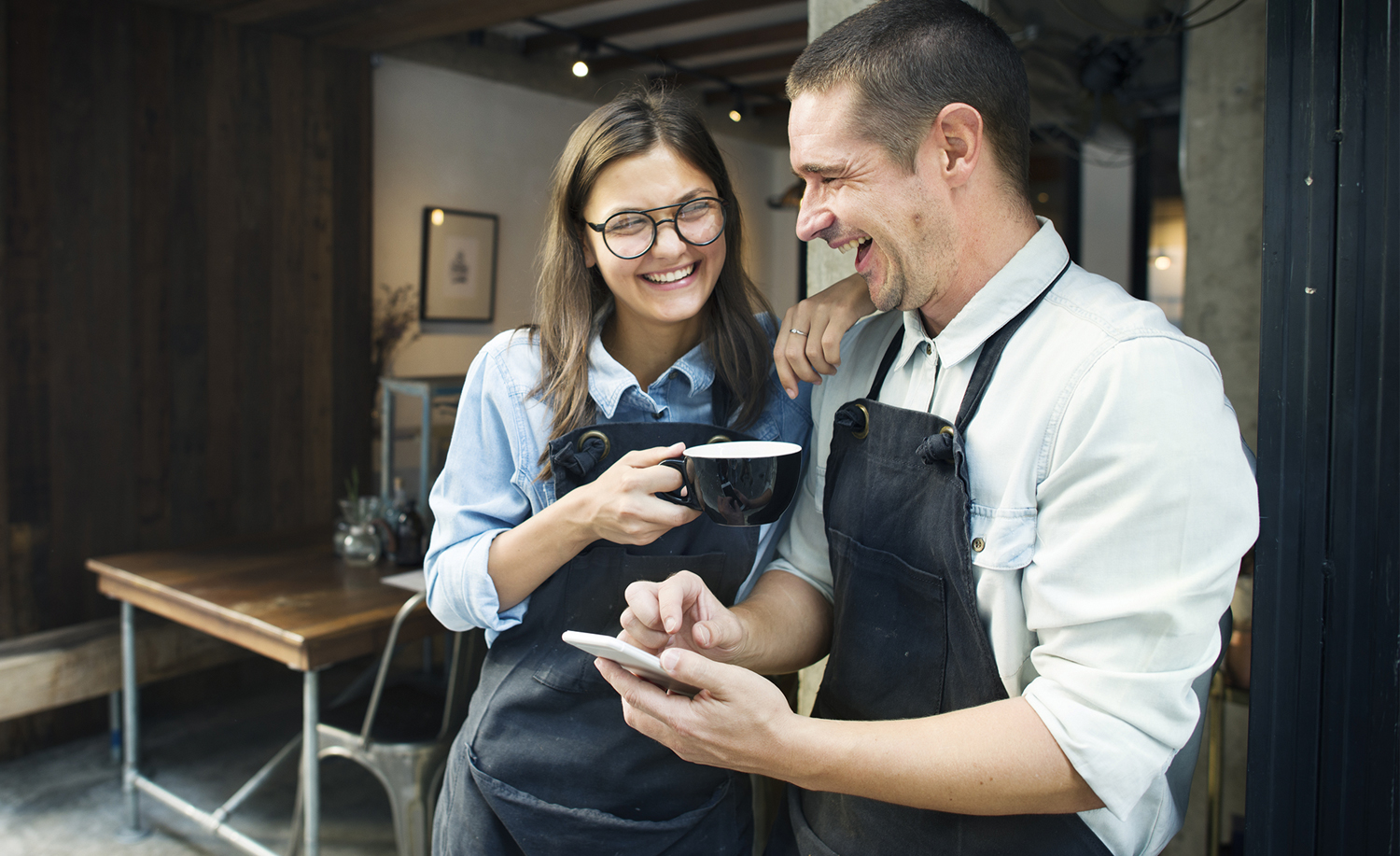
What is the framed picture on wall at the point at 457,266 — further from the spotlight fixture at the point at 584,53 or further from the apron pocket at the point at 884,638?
the apron pocket at the point at 884,638

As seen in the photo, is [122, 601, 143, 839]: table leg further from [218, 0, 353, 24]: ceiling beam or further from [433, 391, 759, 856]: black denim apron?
[218, 0, 353, 24]: ceiling beam

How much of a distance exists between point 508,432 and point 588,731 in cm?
44

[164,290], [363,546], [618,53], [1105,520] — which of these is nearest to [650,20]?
[618,53]

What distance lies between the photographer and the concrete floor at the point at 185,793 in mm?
3037

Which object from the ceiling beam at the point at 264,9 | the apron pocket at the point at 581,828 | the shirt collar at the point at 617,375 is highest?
the ceiling beam at the point at 264,9

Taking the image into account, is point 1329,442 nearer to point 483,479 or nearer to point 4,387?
point 483,479

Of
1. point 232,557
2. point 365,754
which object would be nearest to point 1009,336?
point 365,754

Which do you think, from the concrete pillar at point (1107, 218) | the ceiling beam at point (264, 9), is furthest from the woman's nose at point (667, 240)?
the concrete pillar at point (1107, 218)

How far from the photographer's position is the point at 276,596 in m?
2.72

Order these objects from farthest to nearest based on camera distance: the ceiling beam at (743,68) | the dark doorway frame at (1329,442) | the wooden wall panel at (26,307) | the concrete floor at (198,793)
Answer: the ceiling beam at (743,68) → the wooden wall panel at (26,307) → the concrete floor at (198,793) → the dark doorway frame at (1329,442)

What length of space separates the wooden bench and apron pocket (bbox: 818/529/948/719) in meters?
3.25

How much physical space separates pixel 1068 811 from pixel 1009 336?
19.2 inches

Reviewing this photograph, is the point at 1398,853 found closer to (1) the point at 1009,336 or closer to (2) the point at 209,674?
(1) the point at 1009,336

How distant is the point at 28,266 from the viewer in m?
3.53
